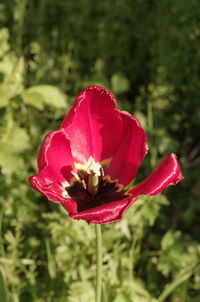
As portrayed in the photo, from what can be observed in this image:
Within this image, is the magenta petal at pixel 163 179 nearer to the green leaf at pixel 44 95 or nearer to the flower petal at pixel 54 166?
the flower petal at pixel 54 166

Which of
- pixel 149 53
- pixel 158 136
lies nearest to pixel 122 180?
pixel 158 136

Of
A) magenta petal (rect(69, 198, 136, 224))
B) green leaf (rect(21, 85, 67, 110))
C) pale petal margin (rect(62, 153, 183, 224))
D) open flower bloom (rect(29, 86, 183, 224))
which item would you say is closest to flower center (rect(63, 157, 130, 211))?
open flower bloom (rect(29, 86, 183, 224))

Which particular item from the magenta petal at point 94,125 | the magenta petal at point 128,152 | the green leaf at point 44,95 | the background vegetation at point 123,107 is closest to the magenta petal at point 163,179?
the magenta petal at point 128,152

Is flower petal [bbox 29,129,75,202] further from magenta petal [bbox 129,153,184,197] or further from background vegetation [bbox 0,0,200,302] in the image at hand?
background vegetation [bbox 0,0,200,302]

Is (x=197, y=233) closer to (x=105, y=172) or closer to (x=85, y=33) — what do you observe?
(x=105, y=172)

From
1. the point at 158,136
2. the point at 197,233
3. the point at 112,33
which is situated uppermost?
the point at 112,33

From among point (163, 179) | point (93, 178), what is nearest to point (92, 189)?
point (93, 178)
